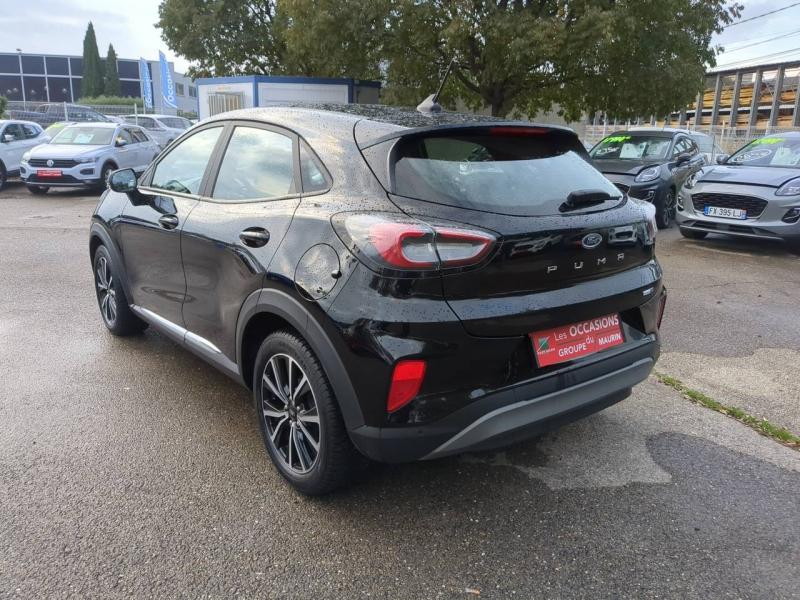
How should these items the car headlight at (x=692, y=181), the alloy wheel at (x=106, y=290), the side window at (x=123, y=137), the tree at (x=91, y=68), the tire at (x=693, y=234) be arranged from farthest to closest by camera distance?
the tree at (x=91, y=68) < the side window at (x=123, y=137) < the tire at (x=693, y=234) < the car headlight at (x=692, y=181) < the alloy wheel at (x=106, y=290)

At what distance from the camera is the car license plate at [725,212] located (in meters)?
8.48

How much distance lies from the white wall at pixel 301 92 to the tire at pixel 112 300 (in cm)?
1179

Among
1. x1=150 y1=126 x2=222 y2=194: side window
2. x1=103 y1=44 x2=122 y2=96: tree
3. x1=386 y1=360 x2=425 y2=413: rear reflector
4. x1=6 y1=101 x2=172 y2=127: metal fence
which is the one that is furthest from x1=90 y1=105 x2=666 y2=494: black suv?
x1=103 y1=44 x2=122 y2=96: tree

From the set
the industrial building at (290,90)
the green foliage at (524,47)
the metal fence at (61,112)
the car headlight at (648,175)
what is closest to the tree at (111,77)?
the metal fence at (61,112)

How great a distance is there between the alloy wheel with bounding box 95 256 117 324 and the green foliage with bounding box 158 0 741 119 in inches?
378

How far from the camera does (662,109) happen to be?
48.4 feet

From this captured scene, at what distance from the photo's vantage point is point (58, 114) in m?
28.0

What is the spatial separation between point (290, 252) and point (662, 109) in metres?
14.3

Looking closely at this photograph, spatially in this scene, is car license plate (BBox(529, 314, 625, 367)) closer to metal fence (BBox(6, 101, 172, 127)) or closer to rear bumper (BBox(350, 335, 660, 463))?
rear bumper (BBox(350, 335, 660, 463))

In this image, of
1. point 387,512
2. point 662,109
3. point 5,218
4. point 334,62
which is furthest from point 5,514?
point 662,109

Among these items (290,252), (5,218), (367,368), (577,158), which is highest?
(577,158)

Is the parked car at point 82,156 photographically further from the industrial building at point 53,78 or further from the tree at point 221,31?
the industrial building at point 53,78

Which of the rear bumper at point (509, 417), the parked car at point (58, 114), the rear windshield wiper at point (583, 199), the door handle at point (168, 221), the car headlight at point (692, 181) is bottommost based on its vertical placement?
the rear bumper at point (509, 417)

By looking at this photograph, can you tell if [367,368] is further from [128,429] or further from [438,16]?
[438,16]
